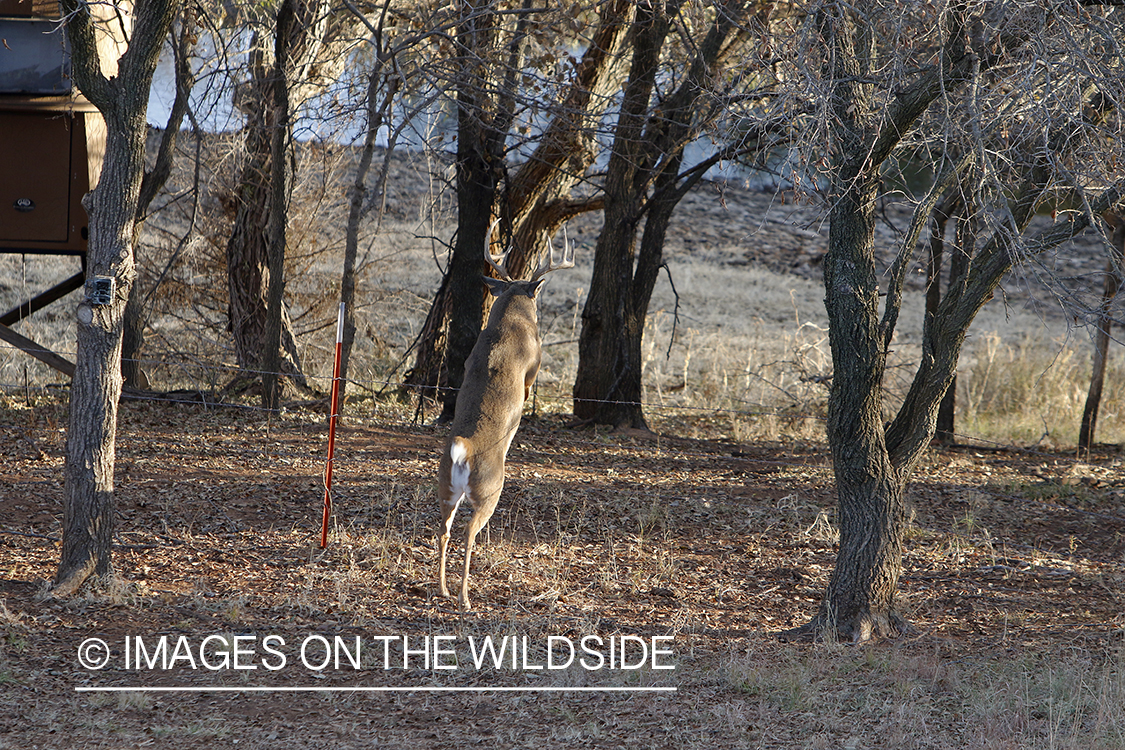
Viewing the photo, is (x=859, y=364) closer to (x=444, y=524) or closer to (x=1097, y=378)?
(x=444, y=524)

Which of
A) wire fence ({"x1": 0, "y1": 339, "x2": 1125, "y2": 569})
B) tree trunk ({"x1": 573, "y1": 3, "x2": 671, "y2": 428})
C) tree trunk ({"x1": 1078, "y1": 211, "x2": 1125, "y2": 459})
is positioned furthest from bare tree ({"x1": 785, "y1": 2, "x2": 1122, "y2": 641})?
tree trunk ({"x1": 1078, "y1": 211, "x2": 1125, "y2": 459})

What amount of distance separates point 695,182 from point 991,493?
5132mm

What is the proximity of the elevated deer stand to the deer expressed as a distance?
16.8 ft

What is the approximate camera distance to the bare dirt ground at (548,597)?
5348 millimetres

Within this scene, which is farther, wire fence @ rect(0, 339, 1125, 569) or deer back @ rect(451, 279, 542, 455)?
wire fence @ rect(0, 339, 1125, 569)

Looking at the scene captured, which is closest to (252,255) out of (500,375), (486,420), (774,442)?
(774,442)

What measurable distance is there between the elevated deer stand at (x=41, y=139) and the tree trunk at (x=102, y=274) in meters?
4.02

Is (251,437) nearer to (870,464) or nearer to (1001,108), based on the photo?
(870,464)

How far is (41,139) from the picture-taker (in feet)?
A: 35.1

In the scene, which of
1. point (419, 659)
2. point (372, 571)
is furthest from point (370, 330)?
point (419, 659)

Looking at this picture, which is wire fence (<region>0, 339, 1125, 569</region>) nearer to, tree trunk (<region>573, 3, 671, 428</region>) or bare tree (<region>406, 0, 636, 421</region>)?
tree trunk (<region>573, 3, 671, 428</region>)

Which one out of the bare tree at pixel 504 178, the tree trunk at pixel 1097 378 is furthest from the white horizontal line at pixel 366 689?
the tree trunk at pixel 1097 378

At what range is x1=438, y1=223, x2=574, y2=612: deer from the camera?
7125 mm
